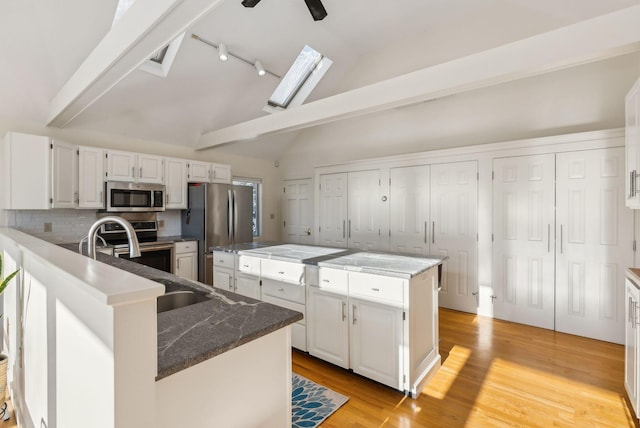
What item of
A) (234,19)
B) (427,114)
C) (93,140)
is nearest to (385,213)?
(427,114)

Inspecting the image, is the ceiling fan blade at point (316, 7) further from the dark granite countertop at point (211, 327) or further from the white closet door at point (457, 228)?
the dark granite countertop at point (211, 327)

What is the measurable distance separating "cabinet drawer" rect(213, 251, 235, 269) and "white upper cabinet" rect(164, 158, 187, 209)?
167cm

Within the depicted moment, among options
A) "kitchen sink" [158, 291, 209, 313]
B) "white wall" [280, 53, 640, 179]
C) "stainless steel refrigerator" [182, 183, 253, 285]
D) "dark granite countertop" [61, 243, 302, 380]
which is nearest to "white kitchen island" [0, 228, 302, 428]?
"dark granite countertop" [61, 243, 302, 380]

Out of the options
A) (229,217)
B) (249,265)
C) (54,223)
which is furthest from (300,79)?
(54,223)

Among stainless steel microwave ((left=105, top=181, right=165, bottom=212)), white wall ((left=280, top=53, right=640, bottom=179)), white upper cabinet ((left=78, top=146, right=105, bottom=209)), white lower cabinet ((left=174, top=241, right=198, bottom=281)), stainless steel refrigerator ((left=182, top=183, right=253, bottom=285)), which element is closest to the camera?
white wall ((left=280, top=53, right=640, bottom=179))

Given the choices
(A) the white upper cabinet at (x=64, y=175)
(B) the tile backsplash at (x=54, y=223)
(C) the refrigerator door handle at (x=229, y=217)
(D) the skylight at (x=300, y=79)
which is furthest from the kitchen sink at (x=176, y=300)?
(D) the skylight at (x=300, y=79)

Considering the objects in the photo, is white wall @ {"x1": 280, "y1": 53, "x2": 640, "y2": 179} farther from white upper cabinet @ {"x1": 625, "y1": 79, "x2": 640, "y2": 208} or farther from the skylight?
white upper cabinet @ {"x1": 625, "y1": 79, "x2": 640, "y2": 208}

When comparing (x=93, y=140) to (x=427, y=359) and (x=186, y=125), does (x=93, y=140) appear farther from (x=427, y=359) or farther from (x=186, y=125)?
(x=427, y=359)

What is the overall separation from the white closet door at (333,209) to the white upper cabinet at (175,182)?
7.52 feet

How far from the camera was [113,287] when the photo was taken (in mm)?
739

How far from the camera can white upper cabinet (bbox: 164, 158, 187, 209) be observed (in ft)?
15.0

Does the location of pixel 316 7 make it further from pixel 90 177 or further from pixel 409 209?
pixel 90 177

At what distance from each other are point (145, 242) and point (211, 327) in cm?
377

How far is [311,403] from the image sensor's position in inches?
83.9
